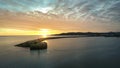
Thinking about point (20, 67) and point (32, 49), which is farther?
point (32, 49)

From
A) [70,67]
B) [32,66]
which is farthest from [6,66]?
[70,67]

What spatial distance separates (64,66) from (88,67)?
4.40m

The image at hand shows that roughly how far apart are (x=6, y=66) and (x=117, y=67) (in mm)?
21138

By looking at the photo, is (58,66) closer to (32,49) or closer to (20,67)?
(20,67)

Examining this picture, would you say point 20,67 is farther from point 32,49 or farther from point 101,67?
point 32,49

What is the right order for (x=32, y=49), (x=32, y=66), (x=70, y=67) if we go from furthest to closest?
(x=32, y=49)
(x=32, y=66)
(x=70, y=67)

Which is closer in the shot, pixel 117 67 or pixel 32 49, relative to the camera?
pixel 117 67

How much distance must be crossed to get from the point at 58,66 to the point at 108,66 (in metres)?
9.33

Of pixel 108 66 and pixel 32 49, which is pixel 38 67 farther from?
pixel 32 49

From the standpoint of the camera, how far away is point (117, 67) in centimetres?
2811

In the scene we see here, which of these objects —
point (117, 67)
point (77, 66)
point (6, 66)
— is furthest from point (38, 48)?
point (117, 67)

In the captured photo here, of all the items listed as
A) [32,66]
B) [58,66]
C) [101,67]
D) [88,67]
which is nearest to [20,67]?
[32,66]

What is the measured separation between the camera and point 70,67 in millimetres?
28094

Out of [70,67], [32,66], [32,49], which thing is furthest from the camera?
[32,49]
